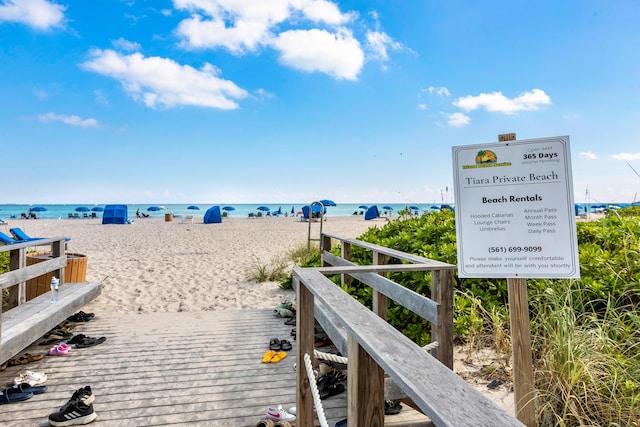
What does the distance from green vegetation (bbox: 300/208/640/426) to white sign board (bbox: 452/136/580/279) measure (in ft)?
2.00

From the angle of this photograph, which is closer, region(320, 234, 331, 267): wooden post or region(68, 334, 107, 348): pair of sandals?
region(68, 334, 107, 348): pair of sandals

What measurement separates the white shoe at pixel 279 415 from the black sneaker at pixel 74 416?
4.10ft

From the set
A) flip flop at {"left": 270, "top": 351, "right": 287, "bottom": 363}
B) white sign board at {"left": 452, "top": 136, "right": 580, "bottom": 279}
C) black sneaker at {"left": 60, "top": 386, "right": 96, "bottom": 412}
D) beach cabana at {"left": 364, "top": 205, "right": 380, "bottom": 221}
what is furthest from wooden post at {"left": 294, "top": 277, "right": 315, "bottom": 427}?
beach cabana at {"left": 364, "top": 205, "right": 380, "bottom": 221}

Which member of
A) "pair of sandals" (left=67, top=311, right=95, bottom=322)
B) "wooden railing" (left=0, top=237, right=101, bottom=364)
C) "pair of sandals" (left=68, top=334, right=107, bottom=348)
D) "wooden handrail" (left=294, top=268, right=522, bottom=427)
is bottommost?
"pair of sandals" (left=68, top=334, right=107, bottom=348)

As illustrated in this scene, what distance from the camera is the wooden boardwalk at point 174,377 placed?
2.70 m

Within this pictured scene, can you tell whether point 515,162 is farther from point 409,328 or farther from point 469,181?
point 409,328

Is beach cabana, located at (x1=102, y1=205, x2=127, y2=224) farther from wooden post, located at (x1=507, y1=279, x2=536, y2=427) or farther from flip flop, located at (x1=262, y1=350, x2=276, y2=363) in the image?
wooden post, located at (x1=507, y1=279, x2=536, y2=427)

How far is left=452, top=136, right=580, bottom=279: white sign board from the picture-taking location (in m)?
2.07

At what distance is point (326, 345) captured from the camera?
413 centimetres

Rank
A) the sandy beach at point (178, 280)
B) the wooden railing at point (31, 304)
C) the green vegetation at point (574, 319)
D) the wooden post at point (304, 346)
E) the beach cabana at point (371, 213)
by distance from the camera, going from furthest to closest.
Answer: the beach cabana at point (371, 213) < the sandy beach at point (178, 280) < the wooden railing at point (31, 304) < the green vegetation at point (574, 319) < the wooden post at point (304, 346)

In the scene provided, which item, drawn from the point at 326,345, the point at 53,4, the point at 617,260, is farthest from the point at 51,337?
the point at 53,4

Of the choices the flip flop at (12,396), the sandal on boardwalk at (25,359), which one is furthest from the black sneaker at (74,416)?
the sandal on boardwalk at (25,359)

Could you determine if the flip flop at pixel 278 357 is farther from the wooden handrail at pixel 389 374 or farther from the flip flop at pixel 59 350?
the flip flop at pixel 59 350

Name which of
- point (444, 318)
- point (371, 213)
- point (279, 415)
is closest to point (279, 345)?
point (279, 415)
